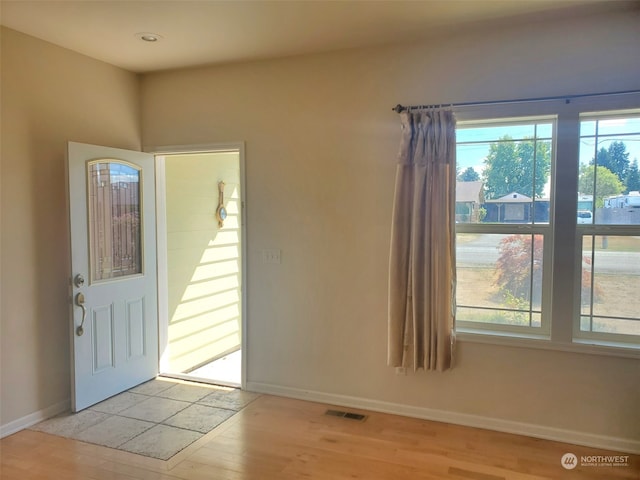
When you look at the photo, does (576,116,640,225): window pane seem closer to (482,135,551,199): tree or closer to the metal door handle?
(482,135,551,199): tree

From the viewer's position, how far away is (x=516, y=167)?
3064 millimetres

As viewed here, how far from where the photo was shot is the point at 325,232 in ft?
11.4

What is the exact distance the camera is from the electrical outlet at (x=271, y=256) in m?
3.65

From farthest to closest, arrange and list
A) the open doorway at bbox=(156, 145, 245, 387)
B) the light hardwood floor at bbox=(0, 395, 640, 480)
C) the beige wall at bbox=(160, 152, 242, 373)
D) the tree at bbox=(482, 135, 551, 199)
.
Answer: the beige wall at bbox=(160, 152, 242, 373) → the open doorway at bbox=(156, 145, 245, 387) → the tree at bbox=(482, 135, 551, 199) → the light hardwood floor at bbox=(0, 395, 640, 480)

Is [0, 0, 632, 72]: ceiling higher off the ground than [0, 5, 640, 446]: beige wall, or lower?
higher

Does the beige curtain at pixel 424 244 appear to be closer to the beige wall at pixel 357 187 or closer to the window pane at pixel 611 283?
the beige wall at pixel 357 187

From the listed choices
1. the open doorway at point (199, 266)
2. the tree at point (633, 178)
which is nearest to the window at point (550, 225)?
the tree at point (633, 178)

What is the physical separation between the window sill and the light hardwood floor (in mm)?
607

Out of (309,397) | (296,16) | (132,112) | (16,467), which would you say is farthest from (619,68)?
(16,467)

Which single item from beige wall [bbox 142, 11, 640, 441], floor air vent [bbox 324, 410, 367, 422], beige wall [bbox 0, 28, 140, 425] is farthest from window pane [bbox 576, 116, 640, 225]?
beige wall [bbox 0, 28, 140, 425]

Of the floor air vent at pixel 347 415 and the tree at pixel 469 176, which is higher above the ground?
the tree at pixel 469 176

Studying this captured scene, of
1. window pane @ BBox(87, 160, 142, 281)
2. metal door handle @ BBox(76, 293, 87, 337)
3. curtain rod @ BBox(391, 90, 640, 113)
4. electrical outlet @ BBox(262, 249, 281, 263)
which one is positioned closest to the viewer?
curtain rod @ BBox(391, 90, 640, 113)

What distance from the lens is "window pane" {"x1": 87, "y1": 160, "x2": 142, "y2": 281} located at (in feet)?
11.4

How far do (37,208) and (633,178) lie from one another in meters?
4.00
